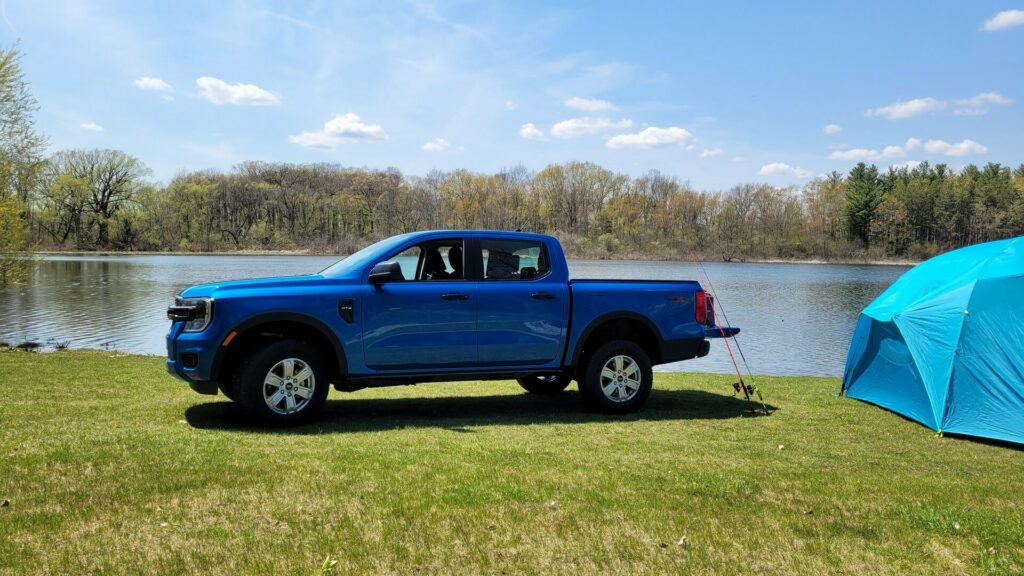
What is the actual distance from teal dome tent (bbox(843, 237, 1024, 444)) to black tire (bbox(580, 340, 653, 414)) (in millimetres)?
3501

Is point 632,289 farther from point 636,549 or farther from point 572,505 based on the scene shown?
point 636,549

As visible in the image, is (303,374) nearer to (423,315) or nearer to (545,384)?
(423,315)

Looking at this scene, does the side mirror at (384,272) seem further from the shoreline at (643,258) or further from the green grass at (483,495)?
the shoreline at (643,258)

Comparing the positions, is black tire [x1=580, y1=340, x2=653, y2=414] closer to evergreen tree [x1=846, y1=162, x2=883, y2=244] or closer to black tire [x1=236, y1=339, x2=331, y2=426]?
black tire [x1=236, y1=339, x2=331, y2=426]

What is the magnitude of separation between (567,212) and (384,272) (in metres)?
106

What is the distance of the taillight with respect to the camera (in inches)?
365

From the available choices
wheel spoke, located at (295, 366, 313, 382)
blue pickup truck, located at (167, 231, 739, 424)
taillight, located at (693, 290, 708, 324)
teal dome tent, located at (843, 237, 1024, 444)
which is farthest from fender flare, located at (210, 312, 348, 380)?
teal dome tent, located at (843, 237, 1024, 444)

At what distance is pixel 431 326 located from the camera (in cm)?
800

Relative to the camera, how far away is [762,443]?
24.8 feet

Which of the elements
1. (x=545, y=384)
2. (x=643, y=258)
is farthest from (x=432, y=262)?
(x=643, y=258)

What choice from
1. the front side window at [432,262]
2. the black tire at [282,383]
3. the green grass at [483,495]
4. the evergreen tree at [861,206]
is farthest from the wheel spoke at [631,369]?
the evergreen tree at [861,206]

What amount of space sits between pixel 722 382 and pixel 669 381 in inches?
33.8

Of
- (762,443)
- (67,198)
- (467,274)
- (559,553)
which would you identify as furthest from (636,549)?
(67,198)

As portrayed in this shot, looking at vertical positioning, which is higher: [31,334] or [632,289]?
[632,289]
